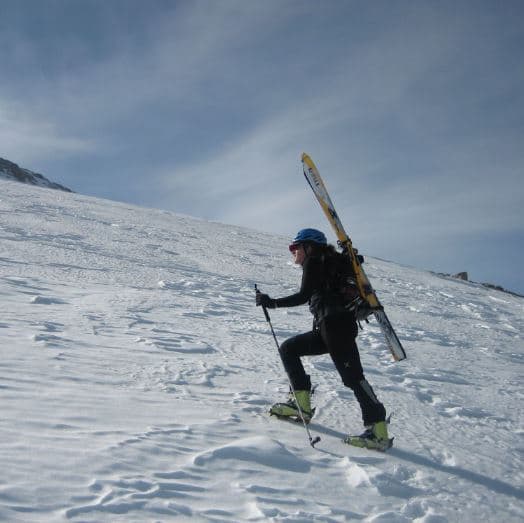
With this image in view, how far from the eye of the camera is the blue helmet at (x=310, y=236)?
14.1ft

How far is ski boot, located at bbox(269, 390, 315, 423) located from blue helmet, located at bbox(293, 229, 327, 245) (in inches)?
56.1

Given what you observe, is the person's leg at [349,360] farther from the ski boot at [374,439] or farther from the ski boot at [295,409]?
the ski boot at [295,409]

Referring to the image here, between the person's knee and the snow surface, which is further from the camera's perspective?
the person's knee

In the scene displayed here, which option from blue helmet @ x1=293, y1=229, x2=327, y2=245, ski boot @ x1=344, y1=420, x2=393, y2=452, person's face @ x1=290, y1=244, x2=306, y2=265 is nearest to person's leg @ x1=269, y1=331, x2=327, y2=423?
ski boot @ x1=344, y1=420, x2=393, y2=452

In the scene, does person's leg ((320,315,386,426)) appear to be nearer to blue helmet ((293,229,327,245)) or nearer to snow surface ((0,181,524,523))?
snow surface ((0,181,524,523))

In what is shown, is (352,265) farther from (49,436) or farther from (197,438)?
(49,436)

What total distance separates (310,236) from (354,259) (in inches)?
18.5

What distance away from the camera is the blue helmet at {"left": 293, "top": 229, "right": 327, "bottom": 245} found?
4.30m

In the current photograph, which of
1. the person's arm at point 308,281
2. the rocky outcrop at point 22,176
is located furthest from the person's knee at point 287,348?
the rocky outcrop at point 22,176

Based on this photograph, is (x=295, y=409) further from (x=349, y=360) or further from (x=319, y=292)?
(x=319, y=292)

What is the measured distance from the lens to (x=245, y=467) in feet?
10.6

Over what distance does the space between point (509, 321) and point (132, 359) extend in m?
11.1

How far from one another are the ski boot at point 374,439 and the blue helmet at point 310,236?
5.46 ft

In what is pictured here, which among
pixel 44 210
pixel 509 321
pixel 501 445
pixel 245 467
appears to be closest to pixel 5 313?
pixel 245 467
